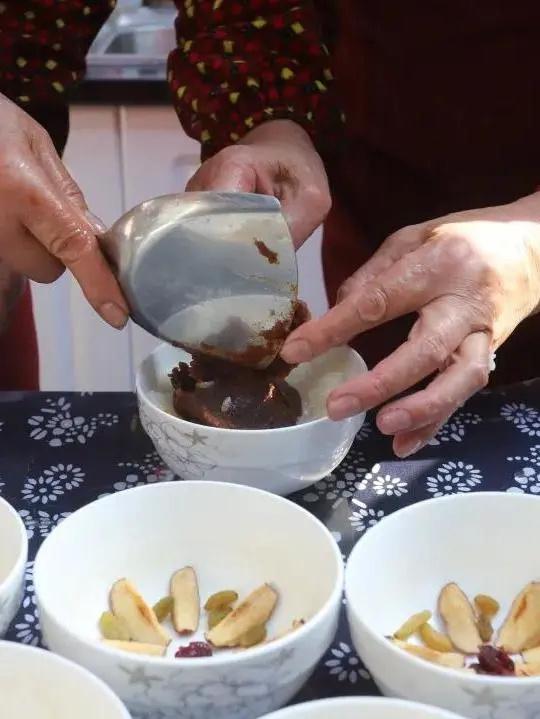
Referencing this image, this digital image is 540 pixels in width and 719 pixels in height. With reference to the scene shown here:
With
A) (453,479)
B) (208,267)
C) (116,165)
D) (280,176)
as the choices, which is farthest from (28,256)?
(116,165)

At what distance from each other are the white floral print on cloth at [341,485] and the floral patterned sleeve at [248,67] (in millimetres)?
387

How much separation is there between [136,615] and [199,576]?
0.23ft

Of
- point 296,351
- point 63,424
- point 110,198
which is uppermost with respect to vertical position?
point 296,351

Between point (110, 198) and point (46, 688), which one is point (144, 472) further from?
point (110, 198)

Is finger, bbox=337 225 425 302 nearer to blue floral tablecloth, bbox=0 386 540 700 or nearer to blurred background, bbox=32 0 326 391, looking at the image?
blue floral tablecloth, bbox=0 386 540 700

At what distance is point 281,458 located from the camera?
0.67m

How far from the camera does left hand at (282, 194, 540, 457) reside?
2.13ft

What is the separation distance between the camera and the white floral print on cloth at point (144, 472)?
2.40 feet

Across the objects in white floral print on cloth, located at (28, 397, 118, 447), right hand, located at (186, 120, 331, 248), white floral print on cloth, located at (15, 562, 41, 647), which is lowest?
white floral print on cloth, located at (28, 397, 118, 447)

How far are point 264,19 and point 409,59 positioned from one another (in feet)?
0.50

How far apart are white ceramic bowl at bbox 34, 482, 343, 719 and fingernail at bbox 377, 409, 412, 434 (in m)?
0.08

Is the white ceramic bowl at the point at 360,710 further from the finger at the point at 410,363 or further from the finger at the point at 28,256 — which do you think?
the finger at the point at 28,256

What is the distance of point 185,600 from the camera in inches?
23.8

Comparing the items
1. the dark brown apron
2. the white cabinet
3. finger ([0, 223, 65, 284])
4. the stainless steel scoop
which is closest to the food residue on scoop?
the stainless steel scoop
